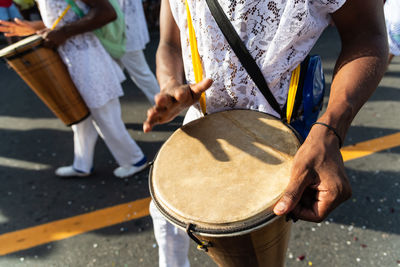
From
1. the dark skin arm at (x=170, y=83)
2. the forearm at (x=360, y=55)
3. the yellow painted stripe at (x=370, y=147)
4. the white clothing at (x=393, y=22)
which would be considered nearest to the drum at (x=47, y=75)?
the dark skin arm at (x=170, y=83)

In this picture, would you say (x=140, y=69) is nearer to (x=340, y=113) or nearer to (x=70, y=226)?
(x=70, y=226)

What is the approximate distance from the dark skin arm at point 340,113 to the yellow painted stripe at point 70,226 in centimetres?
181

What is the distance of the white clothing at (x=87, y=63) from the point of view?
2.14 metres

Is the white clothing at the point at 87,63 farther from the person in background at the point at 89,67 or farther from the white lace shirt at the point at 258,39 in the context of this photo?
the white lace shirt at the point at 258,39

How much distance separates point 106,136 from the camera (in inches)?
101

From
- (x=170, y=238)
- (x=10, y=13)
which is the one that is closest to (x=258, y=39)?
(x=170, y=238)

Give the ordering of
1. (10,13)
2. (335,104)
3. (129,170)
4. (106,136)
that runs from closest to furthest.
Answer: (335,104)
(106,136)
(129,170)
(10,13)

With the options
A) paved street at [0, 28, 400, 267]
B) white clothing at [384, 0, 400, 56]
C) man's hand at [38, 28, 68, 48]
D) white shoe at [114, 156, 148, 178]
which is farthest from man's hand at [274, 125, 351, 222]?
white clothing at [384, 0, 400, 56]

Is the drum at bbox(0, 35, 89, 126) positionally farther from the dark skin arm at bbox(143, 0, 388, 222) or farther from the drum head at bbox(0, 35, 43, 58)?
A: the dark skin arm at bbox(143, 0, 388, 222)

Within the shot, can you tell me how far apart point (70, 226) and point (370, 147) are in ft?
8.97

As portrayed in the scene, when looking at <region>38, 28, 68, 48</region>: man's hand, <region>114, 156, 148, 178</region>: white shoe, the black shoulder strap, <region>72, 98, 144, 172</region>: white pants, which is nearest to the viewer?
the black shoulder strap

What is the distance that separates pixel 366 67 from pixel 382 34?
0.13 m

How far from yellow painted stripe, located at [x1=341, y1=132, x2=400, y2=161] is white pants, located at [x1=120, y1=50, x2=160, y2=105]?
219cm

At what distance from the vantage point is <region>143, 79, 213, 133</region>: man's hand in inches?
41.2
